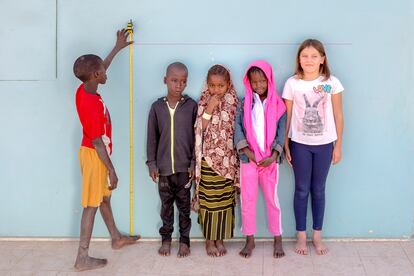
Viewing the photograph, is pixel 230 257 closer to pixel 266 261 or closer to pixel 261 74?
pixel 266 261

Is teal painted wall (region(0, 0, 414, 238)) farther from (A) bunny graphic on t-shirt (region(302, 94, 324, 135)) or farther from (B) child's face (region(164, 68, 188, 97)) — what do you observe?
(A) bunny graphic on t-shirt (region(302, 94, 324, 135))

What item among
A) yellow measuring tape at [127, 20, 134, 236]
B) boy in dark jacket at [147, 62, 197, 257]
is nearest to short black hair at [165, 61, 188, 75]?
boy in dark jacket at [147, 62, 197, 257]

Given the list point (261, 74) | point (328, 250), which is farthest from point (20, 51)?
point (328, 250)

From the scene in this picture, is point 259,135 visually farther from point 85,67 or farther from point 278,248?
point 85,67

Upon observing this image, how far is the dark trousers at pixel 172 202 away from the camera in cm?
363

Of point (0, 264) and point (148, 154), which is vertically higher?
point (148, 154)

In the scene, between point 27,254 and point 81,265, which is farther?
point 27,254

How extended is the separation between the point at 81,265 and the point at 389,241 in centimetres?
222

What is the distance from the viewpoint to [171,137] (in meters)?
3.57

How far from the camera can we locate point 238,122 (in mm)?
3516

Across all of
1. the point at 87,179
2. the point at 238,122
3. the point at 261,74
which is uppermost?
the point at 261,74

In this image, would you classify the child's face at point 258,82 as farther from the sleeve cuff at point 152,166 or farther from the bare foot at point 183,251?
the bare foot at point 183,251

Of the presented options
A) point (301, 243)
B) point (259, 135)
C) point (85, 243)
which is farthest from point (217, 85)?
point (85, 243)

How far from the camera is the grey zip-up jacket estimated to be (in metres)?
3.57
